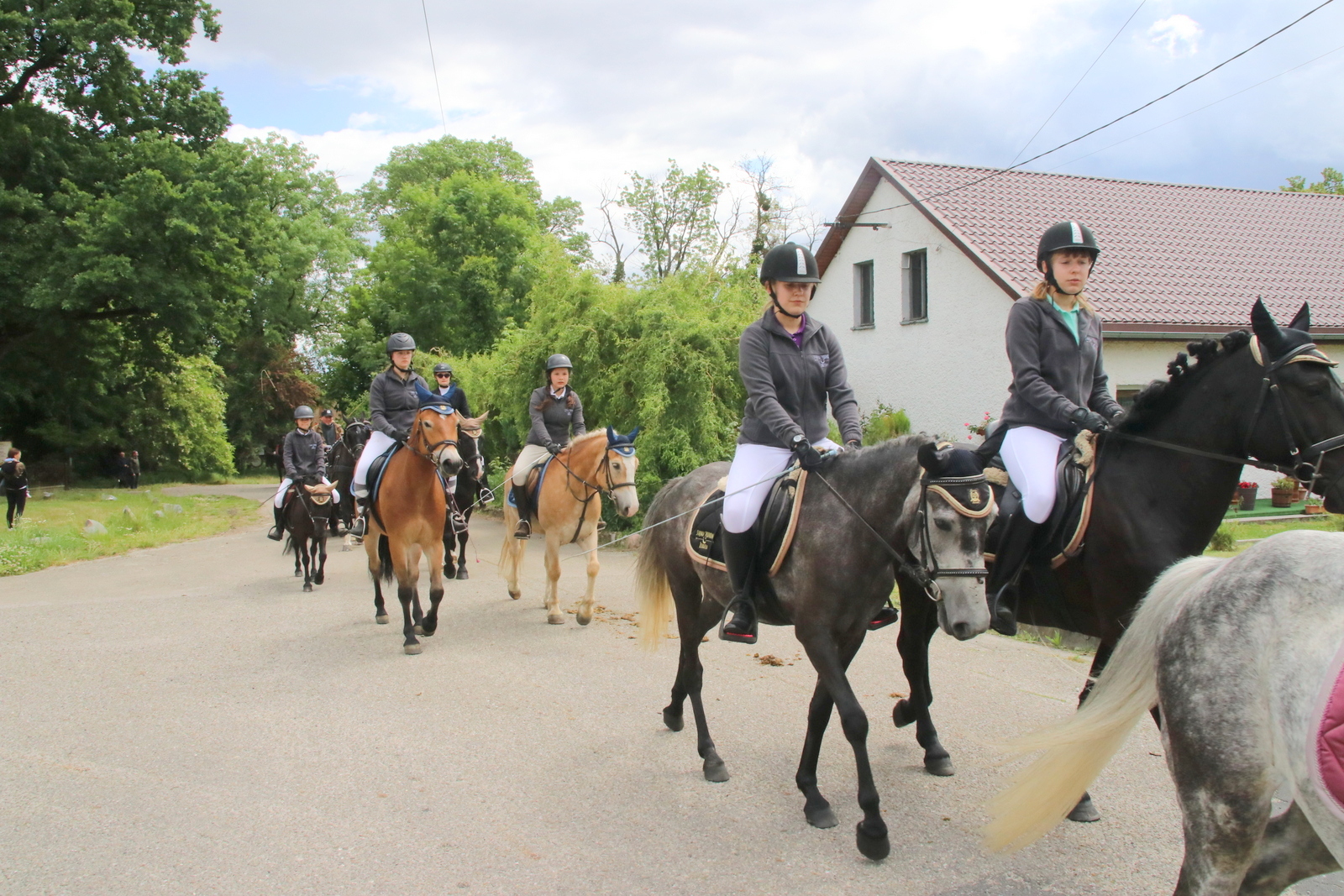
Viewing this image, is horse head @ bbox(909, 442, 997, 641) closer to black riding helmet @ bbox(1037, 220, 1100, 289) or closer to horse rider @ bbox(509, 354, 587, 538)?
black riding helmet @ bbox(1037, 220, 1100, 289)

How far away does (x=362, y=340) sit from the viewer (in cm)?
3700

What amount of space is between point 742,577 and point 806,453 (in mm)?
843

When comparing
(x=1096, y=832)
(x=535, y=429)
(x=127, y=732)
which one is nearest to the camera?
(x=1096, y=832)

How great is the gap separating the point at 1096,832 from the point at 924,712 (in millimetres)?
1119

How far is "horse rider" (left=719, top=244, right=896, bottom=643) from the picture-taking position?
4.65 m

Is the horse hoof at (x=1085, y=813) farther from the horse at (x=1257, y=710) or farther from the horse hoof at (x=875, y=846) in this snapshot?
the horse at (x=1257, y=710)

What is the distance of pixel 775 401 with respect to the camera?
4.58 meters

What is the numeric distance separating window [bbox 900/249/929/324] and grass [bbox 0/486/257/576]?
16.0 m

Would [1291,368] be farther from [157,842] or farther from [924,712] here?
[157,842]

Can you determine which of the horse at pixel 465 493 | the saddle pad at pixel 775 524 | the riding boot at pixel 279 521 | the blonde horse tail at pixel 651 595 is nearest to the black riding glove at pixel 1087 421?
the saddle pad at pixel 775 524

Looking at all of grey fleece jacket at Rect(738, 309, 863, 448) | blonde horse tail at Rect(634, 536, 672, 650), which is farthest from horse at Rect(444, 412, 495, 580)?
grey fleece jacket at Rect(738, 309, 863, 448)

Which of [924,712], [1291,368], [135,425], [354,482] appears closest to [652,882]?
[924,712]

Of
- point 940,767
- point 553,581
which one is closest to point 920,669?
point 940,767

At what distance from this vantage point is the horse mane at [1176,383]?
4.19 meters
